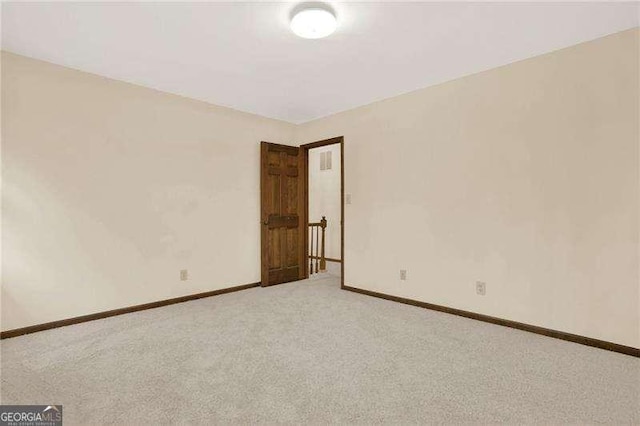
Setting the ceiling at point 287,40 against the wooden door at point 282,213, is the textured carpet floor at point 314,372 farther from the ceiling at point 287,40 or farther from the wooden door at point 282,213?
the ceiling at point 287,40

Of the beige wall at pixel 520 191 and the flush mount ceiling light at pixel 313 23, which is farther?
the beige wall at pixel 520 191

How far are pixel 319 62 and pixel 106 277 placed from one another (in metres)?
3.11

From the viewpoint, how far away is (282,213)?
194 inches

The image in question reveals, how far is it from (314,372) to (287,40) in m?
2.60

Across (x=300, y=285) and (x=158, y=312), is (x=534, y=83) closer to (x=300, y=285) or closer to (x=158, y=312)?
(x=300, y=285)

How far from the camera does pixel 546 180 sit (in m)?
2.87

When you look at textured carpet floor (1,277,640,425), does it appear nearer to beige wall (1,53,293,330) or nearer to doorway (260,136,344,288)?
beige wall (1,53,293,330)

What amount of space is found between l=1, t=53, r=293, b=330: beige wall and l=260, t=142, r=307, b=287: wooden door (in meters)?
0.28

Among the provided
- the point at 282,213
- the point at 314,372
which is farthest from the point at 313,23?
the point at 282,213

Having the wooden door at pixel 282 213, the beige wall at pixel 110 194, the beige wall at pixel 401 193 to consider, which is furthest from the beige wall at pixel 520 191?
the beige wall at pixel 110 194

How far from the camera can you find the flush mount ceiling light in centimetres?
226

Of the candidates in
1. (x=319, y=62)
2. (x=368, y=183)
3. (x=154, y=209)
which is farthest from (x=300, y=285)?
(x=319, y=62)

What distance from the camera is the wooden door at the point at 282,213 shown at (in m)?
4.71

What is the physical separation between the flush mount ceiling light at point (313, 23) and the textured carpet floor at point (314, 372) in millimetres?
2449
